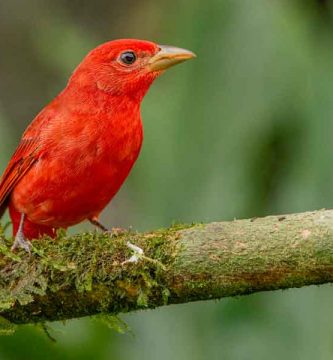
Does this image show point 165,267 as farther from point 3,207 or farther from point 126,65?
point 126,65

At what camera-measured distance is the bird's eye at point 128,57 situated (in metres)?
4.71

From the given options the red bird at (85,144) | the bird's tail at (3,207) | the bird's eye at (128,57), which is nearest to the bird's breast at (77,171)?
the red bird at (85,144)

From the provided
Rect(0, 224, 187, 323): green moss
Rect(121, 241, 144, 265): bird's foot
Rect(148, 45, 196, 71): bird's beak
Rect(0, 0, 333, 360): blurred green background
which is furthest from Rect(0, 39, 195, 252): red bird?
Rect(121, 241, 144, 265): bird's foot

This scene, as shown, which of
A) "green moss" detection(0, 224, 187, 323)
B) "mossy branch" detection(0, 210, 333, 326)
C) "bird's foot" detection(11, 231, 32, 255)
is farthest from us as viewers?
"bird's foot" detection(11, 231, 32, 255)

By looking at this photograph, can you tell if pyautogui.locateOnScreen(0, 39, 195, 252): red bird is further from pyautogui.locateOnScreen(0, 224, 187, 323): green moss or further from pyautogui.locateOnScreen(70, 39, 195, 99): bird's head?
pyautogui.locateOnScreen(0, 224, 187, 323): green moss

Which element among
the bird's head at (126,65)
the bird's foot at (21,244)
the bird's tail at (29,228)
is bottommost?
the bird's tail at (29,228)

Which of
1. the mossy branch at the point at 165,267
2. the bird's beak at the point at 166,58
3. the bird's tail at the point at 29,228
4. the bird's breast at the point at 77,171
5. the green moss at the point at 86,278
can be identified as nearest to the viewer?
the mossy branch at the point at 165,267

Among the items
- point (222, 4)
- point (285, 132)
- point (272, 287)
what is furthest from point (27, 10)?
point (272, 287)

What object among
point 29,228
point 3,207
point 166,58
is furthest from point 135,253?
point 166,58

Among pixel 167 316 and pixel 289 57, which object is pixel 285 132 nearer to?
pixel 289 57

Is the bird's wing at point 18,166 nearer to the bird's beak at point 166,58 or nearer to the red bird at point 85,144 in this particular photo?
the red bird at point 85,144

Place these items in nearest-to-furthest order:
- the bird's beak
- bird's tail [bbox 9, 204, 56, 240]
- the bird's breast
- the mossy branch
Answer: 1. the mossy branch
2. the bird's breast
3. bird's tail [bbox 9, 204, 56, 240]
4. the bird's beak

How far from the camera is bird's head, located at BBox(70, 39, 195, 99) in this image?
464 centimetres

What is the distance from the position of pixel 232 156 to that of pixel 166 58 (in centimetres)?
57
